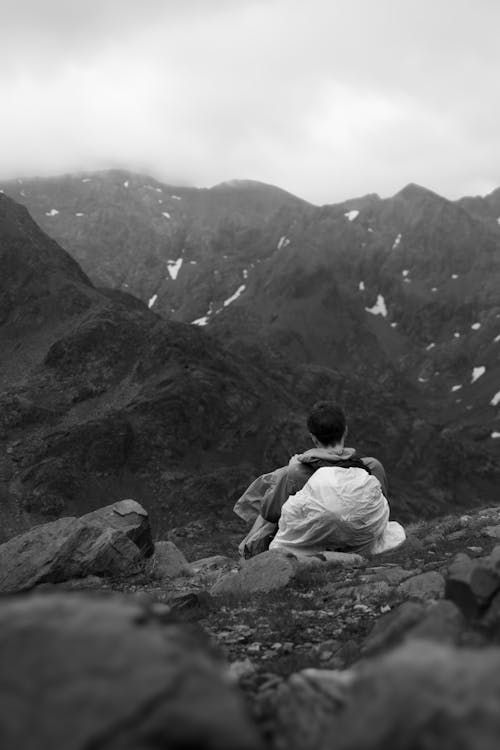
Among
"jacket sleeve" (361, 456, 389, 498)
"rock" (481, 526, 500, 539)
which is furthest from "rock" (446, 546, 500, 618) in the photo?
"rock" (481, 526, 500, 539)

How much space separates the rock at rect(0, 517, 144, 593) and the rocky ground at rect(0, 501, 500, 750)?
4 cm

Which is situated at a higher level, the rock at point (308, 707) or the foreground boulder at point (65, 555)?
the rock at point (308, 707)

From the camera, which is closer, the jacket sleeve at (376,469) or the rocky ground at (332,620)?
the rocky ground at (332,620)

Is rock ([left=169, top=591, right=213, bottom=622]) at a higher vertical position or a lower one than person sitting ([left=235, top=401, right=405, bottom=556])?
lower

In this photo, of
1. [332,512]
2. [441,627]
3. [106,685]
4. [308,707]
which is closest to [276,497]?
[332,512]

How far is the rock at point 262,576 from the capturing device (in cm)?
1184

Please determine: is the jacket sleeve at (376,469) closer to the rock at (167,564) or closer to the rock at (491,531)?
the rock at (491,531)

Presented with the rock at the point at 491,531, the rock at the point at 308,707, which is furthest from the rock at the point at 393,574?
the rock at the point at 308,707

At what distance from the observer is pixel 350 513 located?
12.6m

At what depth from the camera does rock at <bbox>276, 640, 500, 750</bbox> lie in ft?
9.21

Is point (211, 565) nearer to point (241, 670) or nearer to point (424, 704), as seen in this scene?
point (241, 670)

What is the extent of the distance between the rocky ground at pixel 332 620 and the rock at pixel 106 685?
0.22ft

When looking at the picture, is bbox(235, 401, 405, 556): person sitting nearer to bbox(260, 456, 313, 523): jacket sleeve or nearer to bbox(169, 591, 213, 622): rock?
bbox(260, 456, 313, 523): jacket sleeve

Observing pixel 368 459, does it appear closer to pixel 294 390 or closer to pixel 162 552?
pixel 162 552
